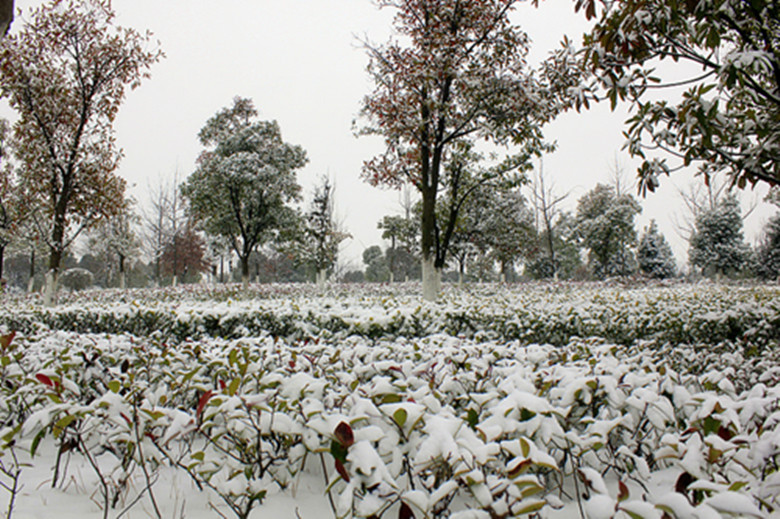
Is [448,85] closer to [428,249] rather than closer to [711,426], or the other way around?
[428,249]

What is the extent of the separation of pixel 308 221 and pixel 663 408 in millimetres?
20969

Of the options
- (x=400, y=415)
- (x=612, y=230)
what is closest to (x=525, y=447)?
(x=400, y=415)

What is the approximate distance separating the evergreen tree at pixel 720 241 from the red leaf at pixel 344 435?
3465 cm

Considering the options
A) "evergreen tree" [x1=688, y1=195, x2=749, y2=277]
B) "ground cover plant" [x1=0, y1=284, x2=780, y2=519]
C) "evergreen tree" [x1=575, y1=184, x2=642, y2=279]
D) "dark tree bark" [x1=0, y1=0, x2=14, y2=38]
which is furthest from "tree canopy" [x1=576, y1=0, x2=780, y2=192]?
"evergreen tree" [x1=688, y1=195, x2=749, y2=277]

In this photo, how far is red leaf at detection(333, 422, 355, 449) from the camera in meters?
1.11

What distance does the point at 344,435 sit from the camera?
1.12m

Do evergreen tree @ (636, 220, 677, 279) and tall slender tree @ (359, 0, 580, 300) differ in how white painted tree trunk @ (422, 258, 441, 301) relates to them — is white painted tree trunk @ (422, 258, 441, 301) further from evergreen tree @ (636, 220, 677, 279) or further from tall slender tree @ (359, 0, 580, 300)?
evergreen tree @ (636, 220, 677, 279)

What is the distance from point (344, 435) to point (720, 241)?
35.5m

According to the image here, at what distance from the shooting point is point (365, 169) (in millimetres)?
10344

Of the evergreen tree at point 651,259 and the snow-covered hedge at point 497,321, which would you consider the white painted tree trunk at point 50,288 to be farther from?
the evergreen tree at point 651,259

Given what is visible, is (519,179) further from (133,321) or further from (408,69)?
(133,321)

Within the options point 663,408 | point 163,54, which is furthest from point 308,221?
point 663,408

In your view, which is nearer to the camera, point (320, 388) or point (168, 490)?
point (320, 388)

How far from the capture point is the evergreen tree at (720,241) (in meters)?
26.8
